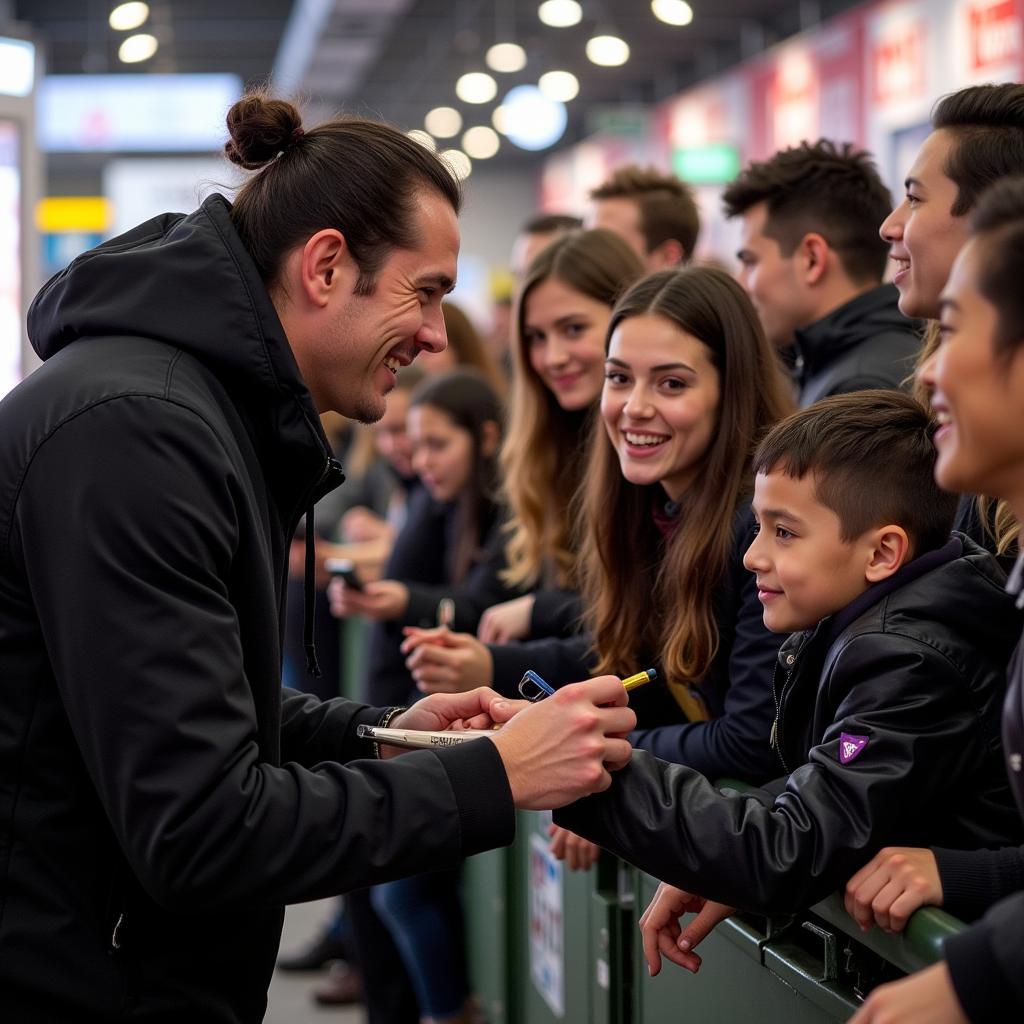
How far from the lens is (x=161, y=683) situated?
59.3 inches

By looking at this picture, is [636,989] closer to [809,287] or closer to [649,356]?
[649,356]

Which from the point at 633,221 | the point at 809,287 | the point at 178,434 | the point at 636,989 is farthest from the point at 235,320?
the point at 633,221

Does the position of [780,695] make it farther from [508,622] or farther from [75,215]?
[75,215]

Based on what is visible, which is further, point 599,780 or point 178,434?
point 599,780

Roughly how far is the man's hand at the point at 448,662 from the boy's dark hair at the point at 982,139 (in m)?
1.35

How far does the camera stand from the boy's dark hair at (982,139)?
2.23 m

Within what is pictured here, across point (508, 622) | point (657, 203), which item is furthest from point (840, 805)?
point (657, 203)

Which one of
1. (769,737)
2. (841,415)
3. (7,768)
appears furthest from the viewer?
(769,737)

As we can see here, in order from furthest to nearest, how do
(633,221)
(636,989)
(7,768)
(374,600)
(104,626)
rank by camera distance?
(633,221)
(374,600)
(636,989)
(7,768)
(104,626)

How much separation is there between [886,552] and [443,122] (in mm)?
18000

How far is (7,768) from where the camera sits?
1630 mm

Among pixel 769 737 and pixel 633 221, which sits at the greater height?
pixel 633 221

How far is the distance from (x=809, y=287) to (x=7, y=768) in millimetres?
2399

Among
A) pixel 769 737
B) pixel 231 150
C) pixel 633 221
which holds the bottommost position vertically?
pixel 769 737
